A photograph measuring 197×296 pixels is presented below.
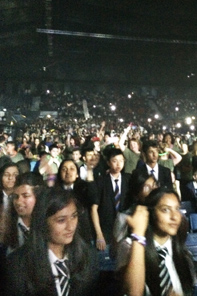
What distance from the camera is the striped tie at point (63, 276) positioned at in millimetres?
1568

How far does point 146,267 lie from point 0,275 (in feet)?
2.59

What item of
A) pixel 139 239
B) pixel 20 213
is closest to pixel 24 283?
pixel 139 239

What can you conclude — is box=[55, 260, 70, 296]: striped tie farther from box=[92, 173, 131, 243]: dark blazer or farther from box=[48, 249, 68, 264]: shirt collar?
box=[92, 173, 131, 243]: dark blazer

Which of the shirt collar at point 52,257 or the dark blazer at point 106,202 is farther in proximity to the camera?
the dark blazer at point 106,202

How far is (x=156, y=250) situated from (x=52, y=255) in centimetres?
61

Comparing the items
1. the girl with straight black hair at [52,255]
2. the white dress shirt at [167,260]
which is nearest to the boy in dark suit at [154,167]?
the white dress shirt at [167,260]

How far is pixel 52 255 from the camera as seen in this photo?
163cm

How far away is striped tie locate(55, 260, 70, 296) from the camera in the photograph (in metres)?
1.57

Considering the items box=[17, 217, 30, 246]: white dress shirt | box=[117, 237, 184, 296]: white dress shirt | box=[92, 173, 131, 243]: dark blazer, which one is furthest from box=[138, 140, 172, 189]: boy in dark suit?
box=[117, 237, 184, 296]: white dress shirt

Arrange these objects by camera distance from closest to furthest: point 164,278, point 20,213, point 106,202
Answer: point 164,278 < point 20,213 < point 106,202

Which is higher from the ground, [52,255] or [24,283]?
[52,255]

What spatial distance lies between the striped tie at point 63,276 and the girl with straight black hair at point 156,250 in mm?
280

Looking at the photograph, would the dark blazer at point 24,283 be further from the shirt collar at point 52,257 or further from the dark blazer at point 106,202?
the dark blazer at point 106,202

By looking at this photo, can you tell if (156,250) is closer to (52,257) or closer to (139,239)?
(139,239)
